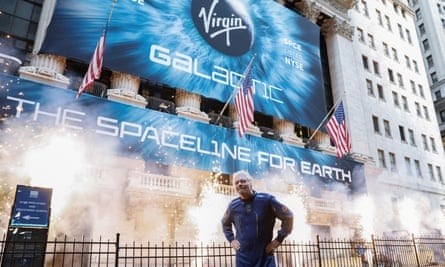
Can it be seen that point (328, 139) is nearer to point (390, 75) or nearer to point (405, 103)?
point (405, 103)

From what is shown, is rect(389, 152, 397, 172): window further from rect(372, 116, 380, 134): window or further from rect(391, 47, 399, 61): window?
rect(391, 47, 399, 61): window

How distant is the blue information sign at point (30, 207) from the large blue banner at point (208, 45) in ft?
23.9

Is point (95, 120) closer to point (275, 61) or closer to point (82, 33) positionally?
point (82, 33)

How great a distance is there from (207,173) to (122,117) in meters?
5.72

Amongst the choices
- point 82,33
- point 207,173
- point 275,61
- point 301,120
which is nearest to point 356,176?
point 301,120

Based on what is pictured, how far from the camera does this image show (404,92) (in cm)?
3466

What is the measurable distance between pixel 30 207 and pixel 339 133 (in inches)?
529

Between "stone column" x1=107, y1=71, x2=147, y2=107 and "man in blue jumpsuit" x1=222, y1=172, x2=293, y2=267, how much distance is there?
13.5 meters

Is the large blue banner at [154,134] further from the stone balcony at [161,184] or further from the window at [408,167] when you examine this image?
the window at [408,167]

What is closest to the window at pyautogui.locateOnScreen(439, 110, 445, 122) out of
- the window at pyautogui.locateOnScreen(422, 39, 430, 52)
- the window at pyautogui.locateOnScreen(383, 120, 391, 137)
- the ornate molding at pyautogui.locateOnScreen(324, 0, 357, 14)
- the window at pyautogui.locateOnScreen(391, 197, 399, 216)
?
the window at pyautogui.locateOnScreen(422, 39, 430, 52)

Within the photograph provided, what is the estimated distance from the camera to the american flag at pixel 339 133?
1650 centimetres

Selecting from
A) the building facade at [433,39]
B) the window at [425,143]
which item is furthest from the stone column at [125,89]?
the building facade at [433,39]

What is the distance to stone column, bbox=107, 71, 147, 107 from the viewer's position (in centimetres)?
1617

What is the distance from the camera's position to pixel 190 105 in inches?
733
